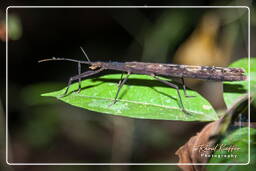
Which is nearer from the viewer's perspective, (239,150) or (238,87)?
(239,150)

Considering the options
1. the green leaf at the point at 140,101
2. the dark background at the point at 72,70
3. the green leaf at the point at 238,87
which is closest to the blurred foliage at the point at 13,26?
the dark background at the point at 72,70

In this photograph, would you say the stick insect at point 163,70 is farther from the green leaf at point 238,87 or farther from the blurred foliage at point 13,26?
the blurred foliage at point 13,26

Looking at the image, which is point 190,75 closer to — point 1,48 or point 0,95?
point 1,48

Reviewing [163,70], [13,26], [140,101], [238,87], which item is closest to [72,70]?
[13,26]

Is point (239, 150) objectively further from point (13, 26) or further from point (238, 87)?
point (13, 26)

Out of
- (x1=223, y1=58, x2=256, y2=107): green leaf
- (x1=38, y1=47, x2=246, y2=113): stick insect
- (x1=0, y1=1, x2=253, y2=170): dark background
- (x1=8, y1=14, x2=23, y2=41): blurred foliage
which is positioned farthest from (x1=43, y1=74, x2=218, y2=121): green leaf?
(x1=8, y1=14, x2=23, y2=41): blurred foliage

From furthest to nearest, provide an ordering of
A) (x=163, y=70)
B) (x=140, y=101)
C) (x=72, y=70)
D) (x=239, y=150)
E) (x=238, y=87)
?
(x=72, y=70) < (x=163, y=70) < (x=238, y=87) < (x=140, y=101) < (x=239, y=150)

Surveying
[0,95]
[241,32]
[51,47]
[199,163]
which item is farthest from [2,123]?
[241,32]
